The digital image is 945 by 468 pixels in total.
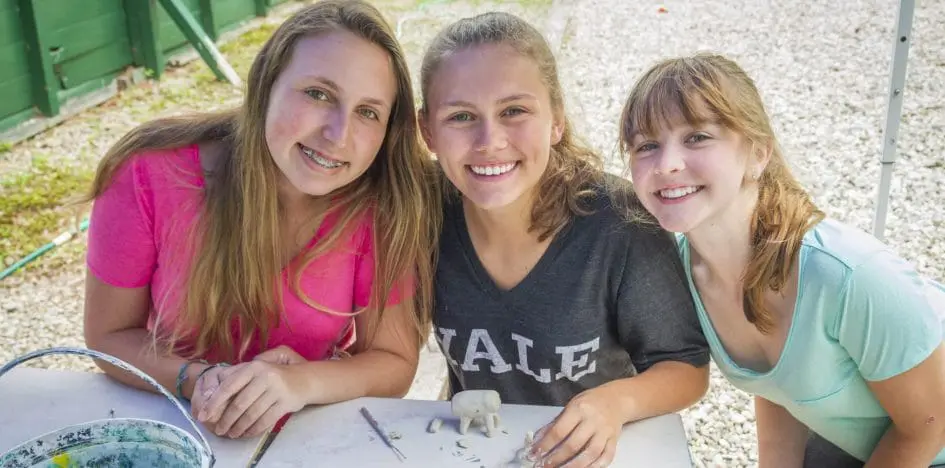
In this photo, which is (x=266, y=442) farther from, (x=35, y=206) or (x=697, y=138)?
(x=35, y=206)

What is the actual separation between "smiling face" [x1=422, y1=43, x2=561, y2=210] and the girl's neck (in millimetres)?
389

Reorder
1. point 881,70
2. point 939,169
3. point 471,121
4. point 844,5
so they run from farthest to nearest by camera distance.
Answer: point 844,5
point 881,70
point 939,169
point 471,121

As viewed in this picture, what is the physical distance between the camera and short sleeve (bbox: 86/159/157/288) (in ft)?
6.37

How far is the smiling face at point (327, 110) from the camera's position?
188cm

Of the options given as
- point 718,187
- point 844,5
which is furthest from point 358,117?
point 844,5

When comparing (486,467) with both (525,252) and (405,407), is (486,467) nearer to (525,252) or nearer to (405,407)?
(405,407)

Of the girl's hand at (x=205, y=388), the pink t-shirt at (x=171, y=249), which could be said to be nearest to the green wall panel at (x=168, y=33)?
the pink t-shirt at (x=171, y=249)

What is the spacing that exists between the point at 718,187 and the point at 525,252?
1.57ft

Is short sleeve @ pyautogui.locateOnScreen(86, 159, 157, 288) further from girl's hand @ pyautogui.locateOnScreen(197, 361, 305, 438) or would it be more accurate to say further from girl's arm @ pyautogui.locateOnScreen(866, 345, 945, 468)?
girl's arm @ pyautogui.locateOnScreen(866, 345, 945, 468)

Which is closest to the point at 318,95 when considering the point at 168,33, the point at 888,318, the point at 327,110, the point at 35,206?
the point at 327,110

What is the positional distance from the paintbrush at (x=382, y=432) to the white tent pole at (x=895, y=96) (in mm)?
2179

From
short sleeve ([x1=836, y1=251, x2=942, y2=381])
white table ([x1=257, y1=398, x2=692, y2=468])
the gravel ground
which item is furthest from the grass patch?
short sleeve ([x1=836, y1=251, x2=942, y2=381])

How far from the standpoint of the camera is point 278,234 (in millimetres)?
2004

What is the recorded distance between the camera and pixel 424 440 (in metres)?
1.55
